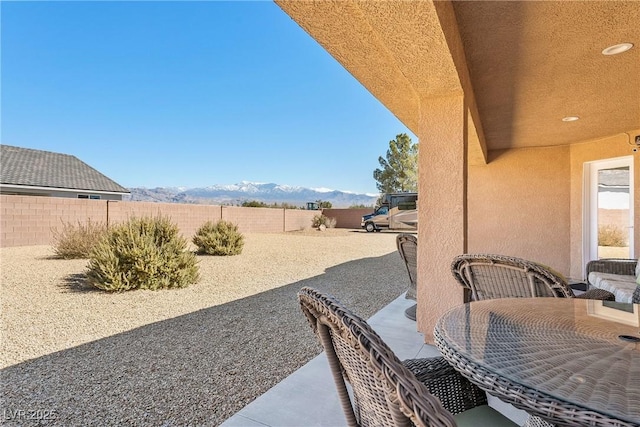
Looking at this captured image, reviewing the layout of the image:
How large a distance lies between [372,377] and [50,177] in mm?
19377

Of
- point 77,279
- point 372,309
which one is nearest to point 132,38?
point 77,279

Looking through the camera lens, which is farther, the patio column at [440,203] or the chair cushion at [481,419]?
the patio column at [440,203]

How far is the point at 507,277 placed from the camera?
1906 mm

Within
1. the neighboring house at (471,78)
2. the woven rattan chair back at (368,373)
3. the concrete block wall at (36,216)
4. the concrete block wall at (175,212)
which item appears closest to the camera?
the woven rattan chair back at (368,373)

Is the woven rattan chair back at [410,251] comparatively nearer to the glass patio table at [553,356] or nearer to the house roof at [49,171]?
the glass patio table at [553,356]

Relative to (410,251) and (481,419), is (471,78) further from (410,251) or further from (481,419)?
(481,419)

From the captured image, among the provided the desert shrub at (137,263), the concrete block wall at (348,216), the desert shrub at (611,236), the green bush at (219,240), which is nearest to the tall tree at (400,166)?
the concrete block wall at (348,216)

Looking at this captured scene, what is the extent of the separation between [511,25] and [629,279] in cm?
282

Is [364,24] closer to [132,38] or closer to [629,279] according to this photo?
[629,279]

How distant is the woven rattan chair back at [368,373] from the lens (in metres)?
0.57

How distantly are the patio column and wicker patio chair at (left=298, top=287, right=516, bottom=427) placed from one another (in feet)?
5.43

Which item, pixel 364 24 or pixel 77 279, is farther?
pixel 77 279

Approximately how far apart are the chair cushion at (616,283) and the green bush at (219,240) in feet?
25.2

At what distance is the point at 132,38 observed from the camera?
16312mm
